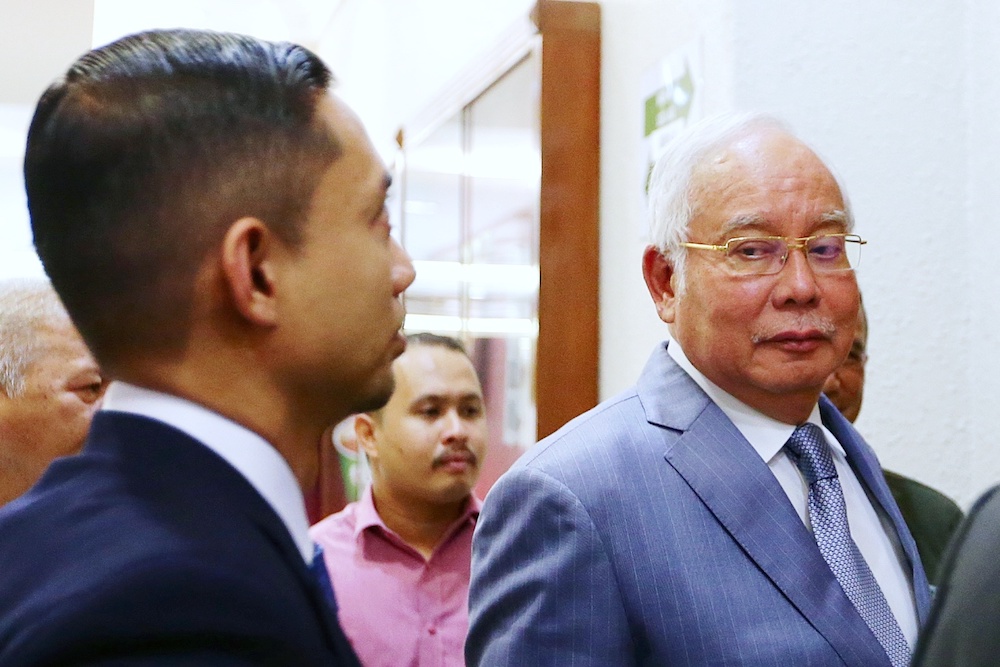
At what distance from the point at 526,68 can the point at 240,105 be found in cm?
214

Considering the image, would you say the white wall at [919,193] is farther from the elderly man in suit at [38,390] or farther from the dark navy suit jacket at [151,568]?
the dark navy suit jacket at [151,568]

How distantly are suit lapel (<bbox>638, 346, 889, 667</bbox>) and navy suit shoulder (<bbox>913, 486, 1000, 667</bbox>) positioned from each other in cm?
60

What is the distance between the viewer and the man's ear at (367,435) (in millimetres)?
2740

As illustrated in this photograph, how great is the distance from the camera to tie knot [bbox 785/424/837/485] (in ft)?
4.93

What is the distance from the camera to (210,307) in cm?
81

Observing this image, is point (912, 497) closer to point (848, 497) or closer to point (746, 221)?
point (848, 497)

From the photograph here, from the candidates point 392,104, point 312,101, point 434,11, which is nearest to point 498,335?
point 434,11

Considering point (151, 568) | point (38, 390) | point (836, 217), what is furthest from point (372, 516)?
point (151, 568)

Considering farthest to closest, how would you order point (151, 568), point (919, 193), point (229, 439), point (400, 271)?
point (919, 193)
point (400, 271)
point (229, 439)
point (151, 568)

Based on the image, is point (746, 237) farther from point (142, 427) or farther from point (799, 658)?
point (142, 427)

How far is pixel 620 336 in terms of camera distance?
2.52 metres

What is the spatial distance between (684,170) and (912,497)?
0.93 m

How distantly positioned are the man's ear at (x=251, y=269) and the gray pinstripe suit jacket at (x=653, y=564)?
632 mm

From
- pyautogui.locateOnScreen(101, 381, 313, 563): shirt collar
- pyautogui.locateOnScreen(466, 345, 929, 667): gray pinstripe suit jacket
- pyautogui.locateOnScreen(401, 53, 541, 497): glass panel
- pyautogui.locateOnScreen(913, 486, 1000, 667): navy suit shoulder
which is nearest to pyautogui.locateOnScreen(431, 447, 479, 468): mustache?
pyautogui.locateOnScreen(401, 53, 541, 497): glass panel
